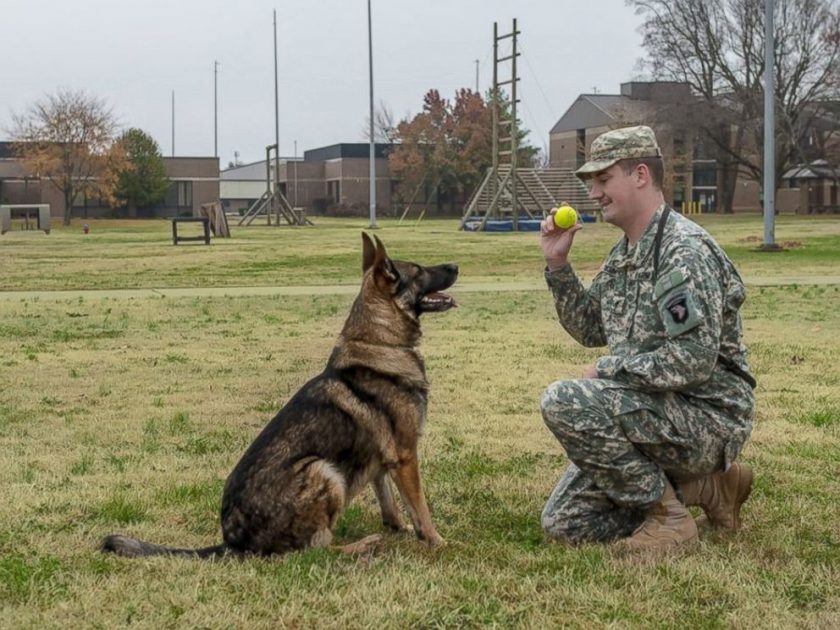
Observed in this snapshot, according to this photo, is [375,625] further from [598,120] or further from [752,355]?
[598,120]

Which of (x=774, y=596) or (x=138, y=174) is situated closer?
(x=774, y=596)

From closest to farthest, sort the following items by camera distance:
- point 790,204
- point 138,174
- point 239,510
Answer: point 239,510, point 138,174, point 790,204

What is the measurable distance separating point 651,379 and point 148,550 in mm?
2110

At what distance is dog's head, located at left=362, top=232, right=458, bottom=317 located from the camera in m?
4.82

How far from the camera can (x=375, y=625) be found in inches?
143

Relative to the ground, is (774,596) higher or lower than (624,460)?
lower

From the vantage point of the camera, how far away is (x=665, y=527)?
464 centimetres

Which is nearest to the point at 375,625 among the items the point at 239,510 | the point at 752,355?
the point at 239,510

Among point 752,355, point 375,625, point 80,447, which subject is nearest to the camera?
point 375,625

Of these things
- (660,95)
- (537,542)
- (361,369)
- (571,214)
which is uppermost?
(660,95)

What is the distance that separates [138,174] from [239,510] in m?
75.1

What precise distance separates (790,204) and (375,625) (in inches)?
3331

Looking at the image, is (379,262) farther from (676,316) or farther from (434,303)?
(676,316)

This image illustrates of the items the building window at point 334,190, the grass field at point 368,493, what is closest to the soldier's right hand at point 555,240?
the grass field at point 368,493
